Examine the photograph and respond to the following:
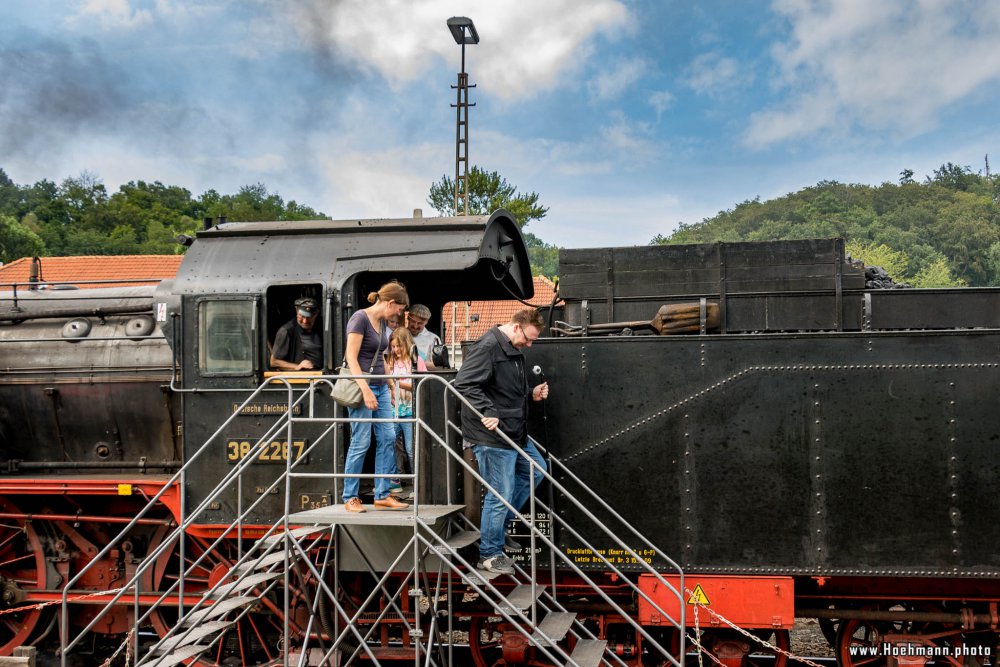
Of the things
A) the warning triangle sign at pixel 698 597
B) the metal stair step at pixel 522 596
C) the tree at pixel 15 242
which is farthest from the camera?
the tree at pixel 15 242

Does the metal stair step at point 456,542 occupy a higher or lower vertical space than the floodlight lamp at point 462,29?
lower

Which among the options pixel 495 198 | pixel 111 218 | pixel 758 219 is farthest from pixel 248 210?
pixel 758 219

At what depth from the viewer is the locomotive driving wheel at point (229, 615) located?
20.9 feet

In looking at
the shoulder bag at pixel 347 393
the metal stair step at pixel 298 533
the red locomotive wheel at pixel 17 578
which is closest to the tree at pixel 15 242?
the red locomotive wheel at pixel 17 578

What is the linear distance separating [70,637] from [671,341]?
232 inches

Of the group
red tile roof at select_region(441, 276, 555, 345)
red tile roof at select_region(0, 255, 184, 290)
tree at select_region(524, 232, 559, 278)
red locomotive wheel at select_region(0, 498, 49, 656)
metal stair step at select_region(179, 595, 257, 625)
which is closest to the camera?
metal stair step at select_region(179, 595, 257, 625)

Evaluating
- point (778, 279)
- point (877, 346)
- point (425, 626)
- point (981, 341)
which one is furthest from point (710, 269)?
point (425, 626)

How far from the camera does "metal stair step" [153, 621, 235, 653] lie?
5.14m

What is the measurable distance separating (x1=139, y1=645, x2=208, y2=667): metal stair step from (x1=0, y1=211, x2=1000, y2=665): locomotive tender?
720mm

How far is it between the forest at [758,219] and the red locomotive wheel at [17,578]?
26779 millimetres

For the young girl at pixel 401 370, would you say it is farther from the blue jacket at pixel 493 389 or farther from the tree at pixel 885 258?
the tree at pixel 885 258

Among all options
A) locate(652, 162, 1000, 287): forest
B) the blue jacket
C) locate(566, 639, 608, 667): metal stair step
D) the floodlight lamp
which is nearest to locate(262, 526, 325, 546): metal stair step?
the blue jacket

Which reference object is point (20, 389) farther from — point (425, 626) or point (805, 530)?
point (805, 530)

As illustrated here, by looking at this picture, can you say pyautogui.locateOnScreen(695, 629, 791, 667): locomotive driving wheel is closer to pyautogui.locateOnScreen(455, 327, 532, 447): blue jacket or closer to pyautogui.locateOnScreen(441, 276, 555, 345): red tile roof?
pyautogui.locateOnScreen(455, 327, 532, 447): blue jacket
